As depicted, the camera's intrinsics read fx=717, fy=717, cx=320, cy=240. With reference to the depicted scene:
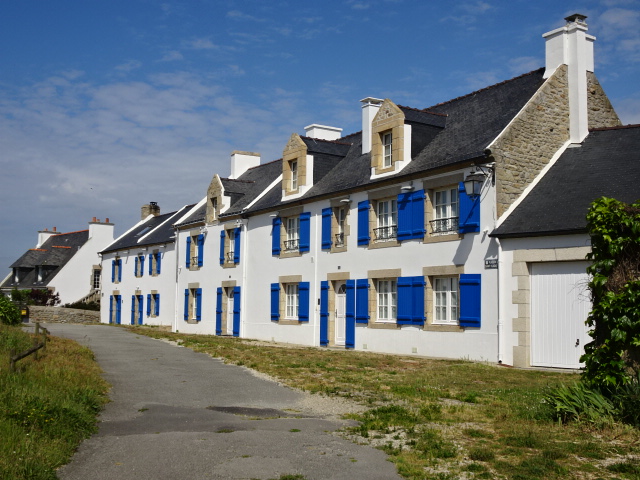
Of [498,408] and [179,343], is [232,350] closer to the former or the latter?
[179,343]

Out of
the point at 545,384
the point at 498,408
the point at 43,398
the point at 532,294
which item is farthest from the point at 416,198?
the point at 43,398

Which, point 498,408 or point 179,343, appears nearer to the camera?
point 498,408

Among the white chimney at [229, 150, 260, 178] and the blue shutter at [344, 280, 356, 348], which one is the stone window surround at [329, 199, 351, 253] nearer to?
the blue shutter at [344, 280, 356, 348]

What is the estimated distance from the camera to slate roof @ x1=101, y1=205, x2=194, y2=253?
122 feet

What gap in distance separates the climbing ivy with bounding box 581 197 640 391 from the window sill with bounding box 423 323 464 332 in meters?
9.13

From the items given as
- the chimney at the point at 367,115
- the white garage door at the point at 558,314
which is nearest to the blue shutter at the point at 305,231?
the chimney at the point at 367,115

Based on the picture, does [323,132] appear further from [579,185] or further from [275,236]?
[579,185]

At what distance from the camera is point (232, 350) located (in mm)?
18688

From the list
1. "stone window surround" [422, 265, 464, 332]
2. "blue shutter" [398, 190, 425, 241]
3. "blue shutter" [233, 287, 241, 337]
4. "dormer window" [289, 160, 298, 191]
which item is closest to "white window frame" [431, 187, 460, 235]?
"blue shutter" [398, 190, 425, 241]

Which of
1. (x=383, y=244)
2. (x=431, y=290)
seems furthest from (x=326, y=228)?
(x=431, y=290)

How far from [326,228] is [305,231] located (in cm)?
117

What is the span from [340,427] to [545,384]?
5159 millimetres

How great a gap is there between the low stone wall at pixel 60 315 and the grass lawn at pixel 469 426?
990 inches

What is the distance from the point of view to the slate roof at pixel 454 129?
1809 cm
